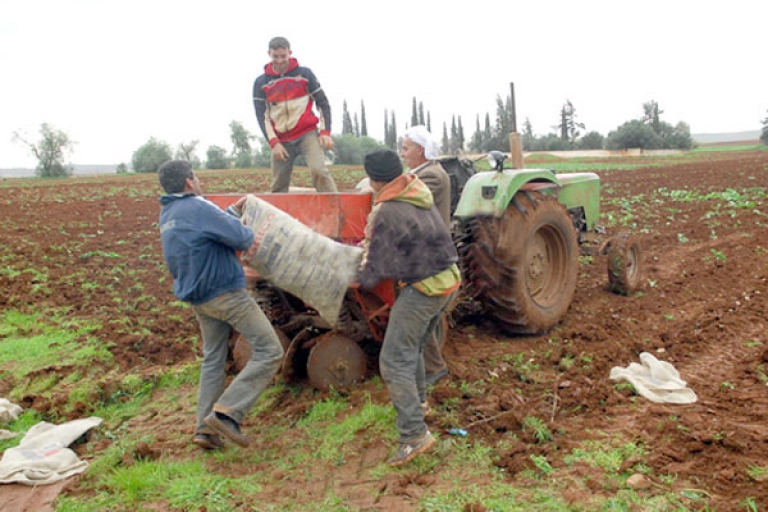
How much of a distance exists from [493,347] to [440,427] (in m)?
1.52

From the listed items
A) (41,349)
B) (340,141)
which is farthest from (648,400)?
(340,141)

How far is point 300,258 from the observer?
370 cm

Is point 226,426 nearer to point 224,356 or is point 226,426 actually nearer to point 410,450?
point 224,356

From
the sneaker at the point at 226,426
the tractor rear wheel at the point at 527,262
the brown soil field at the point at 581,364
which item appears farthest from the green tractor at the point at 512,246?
the sneaker at the point at 226,426

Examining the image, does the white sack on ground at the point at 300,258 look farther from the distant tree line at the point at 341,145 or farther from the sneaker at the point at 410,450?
the distant tree line at the point at 341,145

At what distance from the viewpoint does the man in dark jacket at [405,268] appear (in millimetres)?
3385

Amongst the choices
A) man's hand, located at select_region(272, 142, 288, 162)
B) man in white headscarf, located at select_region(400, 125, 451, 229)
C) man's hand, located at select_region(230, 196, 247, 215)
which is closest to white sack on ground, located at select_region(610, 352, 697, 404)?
man in white headscarf, located at select_region(400, 125, 451, 229)

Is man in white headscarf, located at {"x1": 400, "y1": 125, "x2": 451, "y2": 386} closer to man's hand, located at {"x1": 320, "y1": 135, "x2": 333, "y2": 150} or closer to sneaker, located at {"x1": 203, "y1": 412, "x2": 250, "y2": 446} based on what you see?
man's hand, located at {"x1": 320, "y1": 135, "x2": 333, "y2": 150}

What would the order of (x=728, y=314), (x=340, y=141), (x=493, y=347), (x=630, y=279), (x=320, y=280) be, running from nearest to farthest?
(x=320, y=280)
(x=493, y=347)
(x=728, y=314)
(x=630, y=279)
(x=340, y=141)

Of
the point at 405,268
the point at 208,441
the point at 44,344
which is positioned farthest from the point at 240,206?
the point at 44,344

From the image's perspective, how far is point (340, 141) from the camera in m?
49.7

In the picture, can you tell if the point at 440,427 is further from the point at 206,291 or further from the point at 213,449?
the point at 206,291

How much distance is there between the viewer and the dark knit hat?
3.42 m

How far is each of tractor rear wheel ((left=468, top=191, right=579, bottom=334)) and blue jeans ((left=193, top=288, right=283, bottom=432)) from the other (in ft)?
6.59
